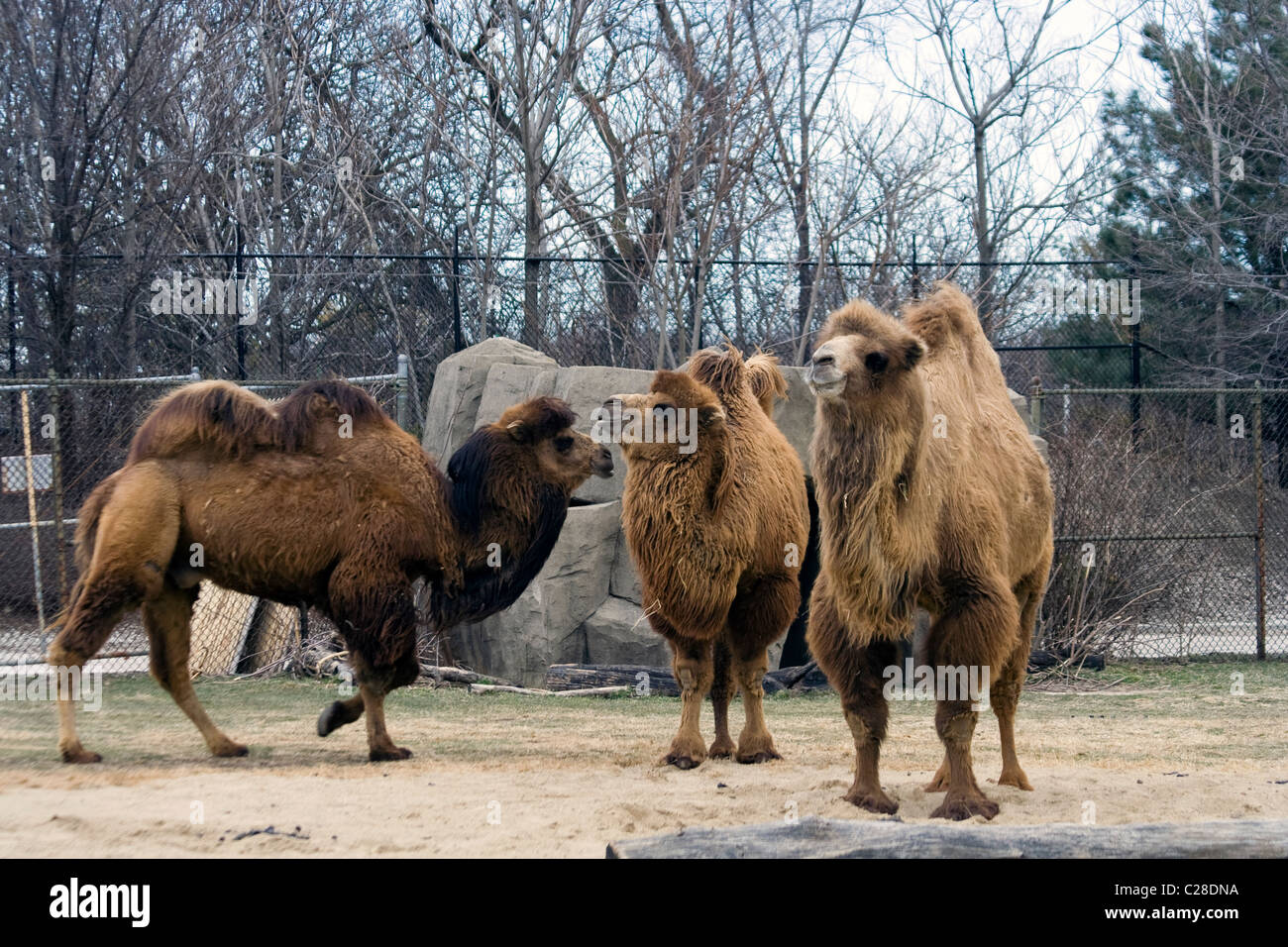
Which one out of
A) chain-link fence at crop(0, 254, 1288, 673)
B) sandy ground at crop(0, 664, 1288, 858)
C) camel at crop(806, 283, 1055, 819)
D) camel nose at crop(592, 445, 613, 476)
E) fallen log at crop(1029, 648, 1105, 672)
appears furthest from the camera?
chain-link fence at crop(0, 254, 1288, 673)

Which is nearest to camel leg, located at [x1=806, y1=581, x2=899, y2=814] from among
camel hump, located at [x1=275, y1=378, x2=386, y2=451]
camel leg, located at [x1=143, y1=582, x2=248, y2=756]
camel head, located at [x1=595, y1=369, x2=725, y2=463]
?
camel head, located at [x1=595, y1=369, x2=725, y2=463]

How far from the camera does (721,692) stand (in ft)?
22.7

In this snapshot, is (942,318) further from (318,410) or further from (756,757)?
(318,410)

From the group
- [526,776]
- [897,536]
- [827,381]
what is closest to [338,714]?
[526,776]

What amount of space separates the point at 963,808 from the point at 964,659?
626 millimetres

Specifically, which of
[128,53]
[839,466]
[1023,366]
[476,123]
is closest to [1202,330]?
[1023,366]

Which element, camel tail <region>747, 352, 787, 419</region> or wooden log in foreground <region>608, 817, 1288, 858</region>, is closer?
wooden log in foreground <region>608, 817, 1288, 858</region>

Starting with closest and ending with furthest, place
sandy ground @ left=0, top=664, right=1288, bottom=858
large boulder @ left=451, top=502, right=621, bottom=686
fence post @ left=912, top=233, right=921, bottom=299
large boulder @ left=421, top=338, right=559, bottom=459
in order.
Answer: sandy ground @ left=0, top=664, right=1288, bottom=858 < large boulder @ left=451, top=502, right=621, bottom=686 < large boulder @ left=421, top=338, right=559, bottom=459 < fence post @ left=912, top=233, right=921, bottom=299

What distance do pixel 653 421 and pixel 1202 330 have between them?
15.9m

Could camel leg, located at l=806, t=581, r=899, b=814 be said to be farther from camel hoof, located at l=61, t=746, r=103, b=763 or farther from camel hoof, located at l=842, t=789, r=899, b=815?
camel hoof, located at l=61, t=746, r=103, b=763

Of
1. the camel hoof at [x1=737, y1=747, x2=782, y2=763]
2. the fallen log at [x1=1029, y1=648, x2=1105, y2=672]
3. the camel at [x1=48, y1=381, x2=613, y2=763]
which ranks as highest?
the camel at [x1=48, y1=381, x2=613, y2=763]

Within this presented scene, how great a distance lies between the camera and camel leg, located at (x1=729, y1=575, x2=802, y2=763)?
266 inches

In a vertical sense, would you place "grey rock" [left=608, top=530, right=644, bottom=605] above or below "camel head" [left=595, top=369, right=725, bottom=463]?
below

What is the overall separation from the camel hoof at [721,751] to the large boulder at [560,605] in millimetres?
3515
